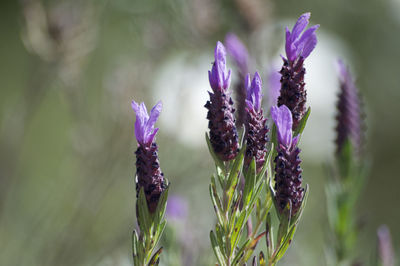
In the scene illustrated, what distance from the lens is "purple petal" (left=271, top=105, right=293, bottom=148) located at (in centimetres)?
55

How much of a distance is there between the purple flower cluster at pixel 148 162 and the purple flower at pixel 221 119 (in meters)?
0.06

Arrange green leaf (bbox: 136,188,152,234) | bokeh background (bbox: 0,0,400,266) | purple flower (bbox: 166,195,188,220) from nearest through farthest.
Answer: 1. green leaf (bbox: 136,188,152,234)
2. purple flower (bbox: 166,195,188,220)
3. bokeh background (bbox: 0,0,400,266)

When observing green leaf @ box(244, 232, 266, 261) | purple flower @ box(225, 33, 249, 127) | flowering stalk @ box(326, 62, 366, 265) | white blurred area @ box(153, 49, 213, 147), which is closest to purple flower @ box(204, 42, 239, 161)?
green leaf @ box(244, 232, 266, 261)

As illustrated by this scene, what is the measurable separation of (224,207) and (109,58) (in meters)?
5.56

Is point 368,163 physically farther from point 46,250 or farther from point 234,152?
point 46,250

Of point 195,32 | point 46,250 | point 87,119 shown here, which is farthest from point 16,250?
point 195,32

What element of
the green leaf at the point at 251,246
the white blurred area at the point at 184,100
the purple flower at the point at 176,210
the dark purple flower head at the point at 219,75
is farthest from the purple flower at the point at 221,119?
the white blurred area at the point at 184,100

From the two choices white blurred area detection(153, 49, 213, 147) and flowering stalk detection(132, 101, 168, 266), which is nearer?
flowering stalk detection(132, 101, 168, 266)

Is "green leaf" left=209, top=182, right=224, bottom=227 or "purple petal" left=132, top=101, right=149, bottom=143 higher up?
"purple petal" left=132, top=101, right=149, bottom=143

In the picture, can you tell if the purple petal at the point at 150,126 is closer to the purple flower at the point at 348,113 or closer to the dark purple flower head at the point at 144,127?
the dark purple flower head at the point at 144,127

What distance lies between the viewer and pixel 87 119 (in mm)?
1878

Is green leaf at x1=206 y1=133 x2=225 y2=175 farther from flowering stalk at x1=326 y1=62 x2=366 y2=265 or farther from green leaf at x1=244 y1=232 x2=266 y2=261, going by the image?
flowering stalk at x1=326 y1=62 x2=366 y2=265

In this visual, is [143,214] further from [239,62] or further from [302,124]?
[239,62]

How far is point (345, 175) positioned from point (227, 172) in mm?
466
